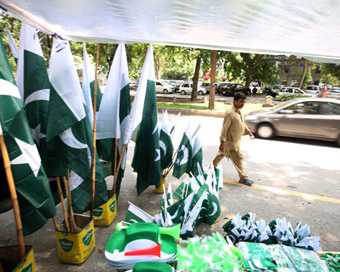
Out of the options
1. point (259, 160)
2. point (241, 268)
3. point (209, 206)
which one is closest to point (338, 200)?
point (259, 160)

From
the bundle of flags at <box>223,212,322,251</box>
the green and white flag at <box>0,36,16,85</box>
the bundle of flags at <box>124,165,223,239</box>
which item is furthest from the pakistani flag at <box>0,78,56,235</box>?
the bundle of flags at <box>223,212,322,251</box>

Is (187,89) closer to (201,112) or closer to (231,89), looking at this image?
(231,89)

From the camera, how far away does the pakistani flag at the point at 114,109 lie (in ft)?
10.1

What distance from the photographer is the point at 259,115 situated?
28.6 ft

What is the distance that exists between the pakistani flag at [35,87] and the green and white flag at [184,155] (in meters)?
1.95

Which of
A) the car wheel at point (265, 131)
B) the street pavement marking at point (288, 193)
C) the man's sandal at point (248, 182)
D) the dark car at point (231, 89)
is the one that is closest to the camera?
the street pavement marking at point (288, 193)

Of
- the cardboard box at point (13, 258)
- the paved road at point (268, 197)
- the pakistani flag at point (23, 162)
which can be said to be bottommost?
the paved road at point (268, 197)

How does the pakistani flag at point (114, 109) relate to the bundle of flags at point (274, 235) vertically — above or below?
above

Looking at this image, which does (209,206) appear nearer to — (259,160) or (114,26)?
(114,26)

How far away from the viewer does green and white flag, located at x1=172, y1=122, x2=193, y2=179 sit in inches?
153

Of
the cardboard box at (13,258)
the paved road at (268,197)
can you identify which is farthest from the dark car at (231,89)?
the cardboard box at (13,258)

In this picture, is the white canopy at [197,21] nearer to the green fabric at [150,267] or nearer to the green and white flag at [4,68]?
the green and white flag at [4,68]

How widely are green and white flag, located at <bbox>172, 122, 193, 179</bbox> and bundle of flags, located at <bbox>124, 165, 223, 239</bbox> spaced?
0.58 meters

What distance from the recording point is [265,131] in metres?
8.53
